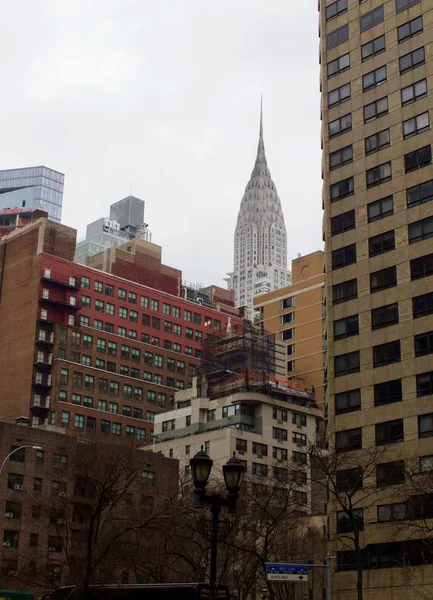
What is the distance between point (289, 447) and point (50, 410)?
33027 mm

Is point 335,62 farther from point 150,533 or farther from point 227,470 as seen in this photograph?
point 227,470

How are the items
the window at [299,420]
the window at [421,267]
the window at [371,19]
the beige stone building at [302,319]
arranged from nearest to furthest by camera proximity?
the window at [421,267]
the window at [371,19]
the window at [299,420]
the beige stone building at [302,319]

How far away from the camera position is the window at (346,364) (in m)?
71.4

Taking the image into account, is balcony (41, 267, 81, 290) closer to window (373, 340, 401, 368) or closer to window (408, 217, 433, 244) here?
window (373, 340, 401, 368)

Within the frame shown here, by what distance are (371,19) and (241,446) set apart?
2266 inches

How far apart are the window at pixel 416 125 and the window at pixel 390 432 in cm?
2184

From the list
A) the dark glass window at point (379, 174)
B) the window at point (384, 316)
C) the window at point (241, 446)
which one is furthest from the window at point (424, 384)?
the window at point (241, 446)

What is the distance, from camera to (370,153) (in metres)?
75.2

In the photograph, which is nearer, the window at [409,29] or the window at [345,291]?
the window at [345,291]

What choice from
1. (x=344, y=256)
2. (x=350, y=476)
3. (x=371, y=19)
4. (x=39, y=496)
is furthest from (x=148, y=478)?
(x=371, y=19)

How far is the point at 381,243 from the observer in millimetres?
72312

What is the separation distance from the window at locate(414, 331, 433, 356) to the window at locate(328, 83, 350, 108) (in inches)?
884

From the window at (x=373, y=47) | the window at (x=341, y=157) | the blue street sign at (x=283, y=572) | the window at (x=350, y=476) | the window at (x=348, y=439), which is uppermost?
the window at (x=373, y=47)

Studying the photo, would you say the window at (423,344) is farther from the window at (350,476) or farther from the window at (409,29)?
the window at (409,29)
